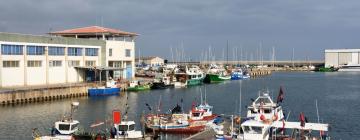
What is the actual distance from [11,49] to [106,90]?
56.9ft

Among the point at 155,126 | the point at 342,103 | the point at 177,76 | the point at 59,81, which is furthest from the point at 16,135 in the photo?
the point at 177,76

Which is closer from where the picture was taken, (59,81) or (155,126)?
(155,126)

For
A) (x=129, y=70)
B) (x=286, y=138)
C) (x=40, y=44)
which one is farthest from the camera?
(x=129, y=70)

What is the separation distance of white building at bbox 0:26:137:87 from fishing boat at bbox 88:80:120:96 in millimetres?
5806

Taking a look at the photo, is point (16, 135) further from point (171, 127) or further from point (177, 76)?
point (177, 76)

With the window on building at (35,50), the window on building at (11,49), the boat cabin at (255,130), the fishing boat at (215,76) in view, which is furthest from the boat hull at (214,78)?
the boat cabin at (255,130)

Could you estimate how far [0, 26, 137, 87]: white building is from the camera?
74125 mm

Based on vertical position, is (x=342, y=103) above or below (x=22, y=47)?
below

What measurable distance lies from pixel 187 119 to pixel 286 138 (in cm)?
1365

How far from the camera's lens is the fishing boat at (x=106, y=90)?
82.1 metres

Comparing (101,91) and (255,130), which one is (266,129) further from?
(101,91)

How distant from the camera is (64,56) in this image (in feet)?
282

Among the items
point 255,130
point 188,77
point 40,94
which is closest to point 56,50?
point 40,94

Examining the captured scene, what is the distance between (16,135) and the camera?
42.1 metres
